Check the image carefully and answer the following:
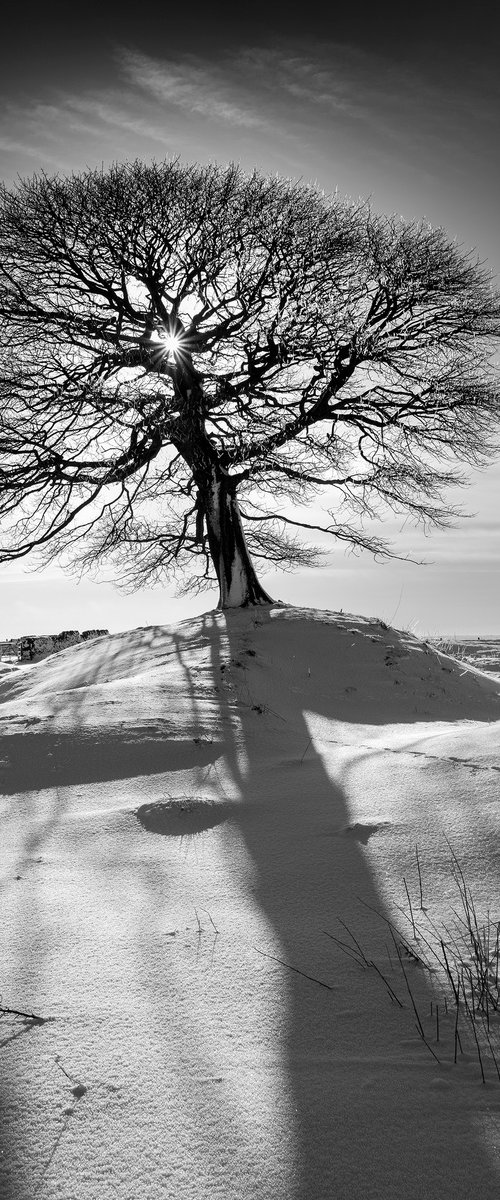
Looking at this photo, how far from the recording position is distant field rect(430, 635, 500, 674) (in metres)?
10.6

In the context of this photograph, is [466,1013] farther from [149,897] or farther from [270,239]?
[270,239]

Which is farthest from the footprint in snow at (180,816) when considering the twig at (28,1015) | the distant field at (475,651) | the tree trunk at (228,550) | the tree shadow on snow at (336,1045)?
the distant field at (475,651)

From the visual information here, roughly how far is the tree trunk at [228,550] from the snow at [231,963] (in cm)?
540

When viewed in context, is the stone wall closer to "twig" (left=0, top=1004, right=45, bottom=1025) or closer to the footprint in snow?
the footprint in snow

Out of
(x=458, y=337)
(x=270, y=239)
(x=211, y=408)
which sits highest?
(x=270, y=239)

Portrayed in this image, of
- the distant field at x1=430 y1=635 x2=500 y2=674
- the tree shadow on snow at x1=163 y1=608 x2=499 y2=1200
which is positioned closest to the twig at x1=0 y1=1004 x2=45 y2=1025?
the tree shadow on snow at x1=163 y1=608 x2=499 y2=1200

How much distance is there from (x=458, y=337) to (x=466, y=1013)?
10.8 metres

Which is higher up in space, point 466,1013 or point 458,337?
point 458,337

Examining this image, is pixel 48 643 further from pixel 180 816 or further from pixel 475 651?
pixel 180 816

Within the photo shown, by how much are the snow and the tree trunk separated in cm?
540

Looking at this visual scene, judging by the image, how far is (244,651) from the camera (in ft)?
24.1

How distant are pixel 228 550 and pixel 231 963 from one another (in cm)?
876

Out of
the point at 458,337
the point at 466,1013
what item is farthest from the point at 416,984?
the point at 458,337

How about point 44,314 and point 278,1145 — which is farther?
point 44,314
